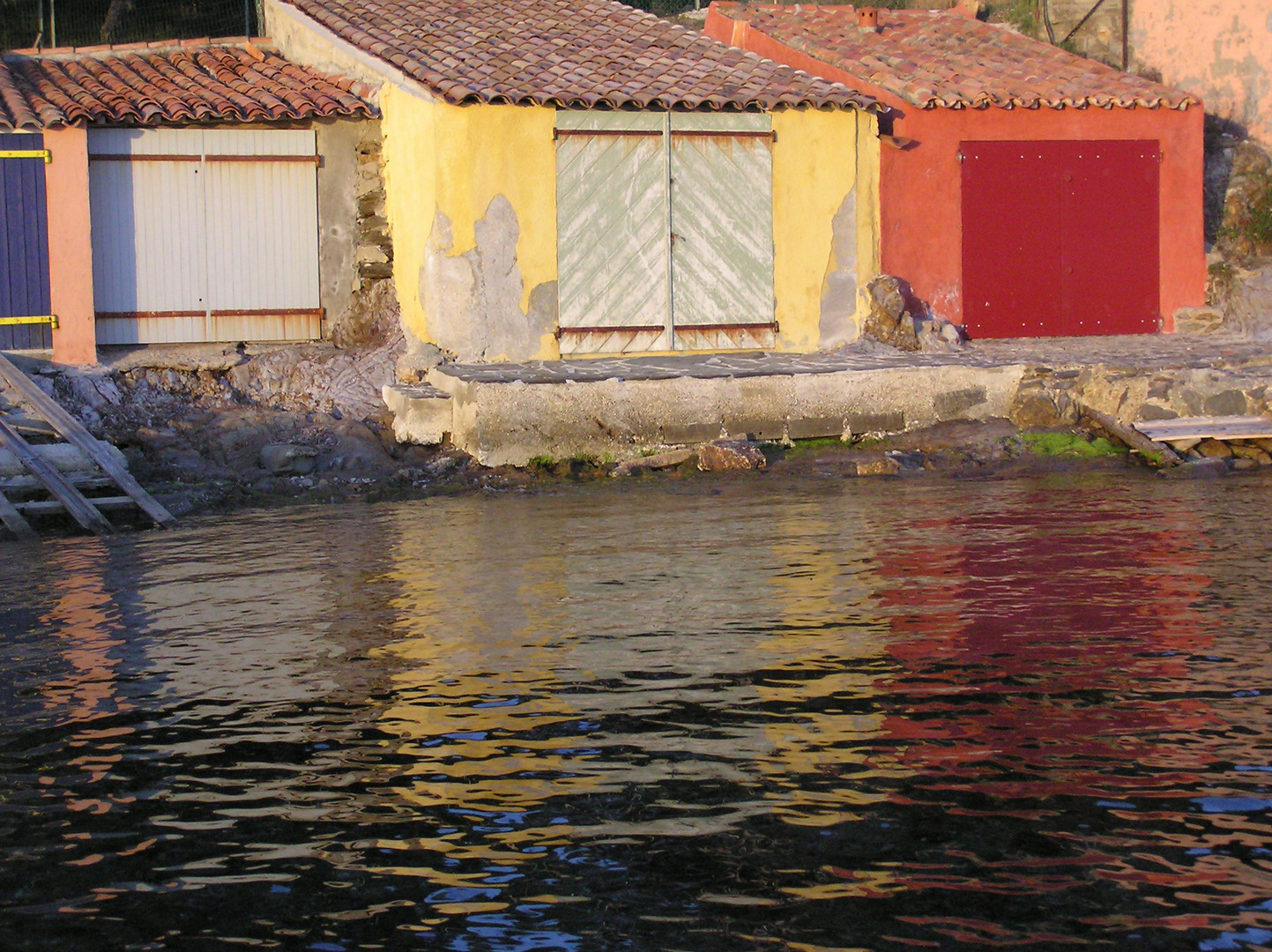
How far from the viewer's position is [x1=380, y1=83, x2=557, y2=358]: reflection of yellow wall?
13.9m

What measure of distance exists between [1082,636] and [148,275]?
1116 centimetres

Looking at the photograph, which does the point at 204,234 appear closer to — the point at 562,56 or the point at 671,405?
the point at 562,56

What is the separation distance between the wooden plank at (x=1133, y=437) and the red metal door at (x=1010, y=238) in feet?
11.9

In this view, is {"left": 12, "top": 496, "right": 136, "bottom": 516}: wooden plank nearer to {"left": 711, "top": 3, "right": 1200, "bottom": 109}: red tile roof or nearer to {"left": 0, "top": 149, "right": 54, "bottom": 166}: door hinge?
{"left": 0, "top": 149, "right": 54, "bottom": 166}: door hinge

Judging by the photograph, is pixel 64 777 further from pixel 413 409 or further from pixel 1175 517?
pixel 413 409

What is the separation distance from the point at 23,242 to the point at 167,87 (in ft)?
7.83

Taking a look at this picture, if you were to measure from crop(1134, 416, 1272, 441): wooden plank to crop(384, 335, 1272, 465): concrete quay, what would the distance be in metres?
0.25

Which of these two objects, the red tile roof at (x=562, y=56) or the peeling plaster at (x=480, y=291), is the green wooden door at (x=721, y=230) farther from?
the peeling plaster at (x=480, y=291)

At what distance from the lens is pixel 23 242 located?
45.7 feet

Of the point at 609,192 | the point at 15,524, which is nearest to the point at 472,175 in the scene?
the point at 609,192

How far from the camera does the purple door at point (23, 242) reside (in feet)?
45.4

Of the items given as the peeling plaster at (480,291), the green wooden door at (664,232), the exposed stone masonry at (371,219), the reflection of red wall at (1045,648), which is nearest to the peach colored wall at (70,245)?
the exposed stone masonry at (371,219)

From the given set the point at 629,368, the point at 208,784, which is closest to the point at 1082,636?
the point at 208,784

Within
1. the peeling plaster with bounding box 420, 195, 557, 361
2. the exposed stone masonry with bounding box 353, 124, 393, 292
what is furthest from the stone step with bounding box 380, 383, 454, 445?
the exposed stone masonry with bounding box 353, 124, 393, 292
